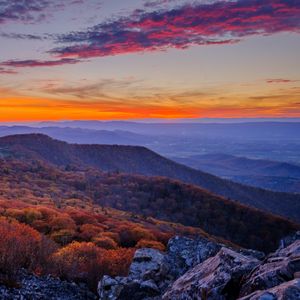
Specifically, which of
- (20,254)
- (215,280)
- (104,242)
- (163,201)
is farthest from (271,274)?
(163,201)

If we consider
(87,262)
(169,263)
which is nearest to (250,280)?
(169,263)

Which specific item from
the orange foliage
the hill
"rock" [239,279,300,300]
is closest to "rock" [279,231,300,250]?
"rock" [239,279,300,300]

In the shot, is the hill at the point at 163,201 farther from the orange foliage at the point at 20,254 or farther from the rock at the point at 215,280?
the rock at the point at 215,280

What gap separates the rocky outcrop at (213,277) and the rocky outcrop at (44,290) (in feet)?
5.49

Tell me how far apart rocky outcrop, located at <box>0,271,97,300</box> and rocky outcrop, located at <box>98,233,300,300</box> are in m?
1.67

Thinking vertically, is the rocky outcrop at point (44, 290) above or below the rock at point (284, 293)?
below

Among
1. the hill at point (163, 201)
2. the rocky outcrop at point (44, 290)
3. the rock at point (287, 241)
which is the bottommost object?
the hill at point (163, 201)

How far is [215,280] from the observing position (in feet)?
39.5

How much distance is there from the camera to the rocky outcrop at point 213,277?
1041 cm

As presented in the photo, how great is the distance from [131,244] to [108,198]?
64.5m

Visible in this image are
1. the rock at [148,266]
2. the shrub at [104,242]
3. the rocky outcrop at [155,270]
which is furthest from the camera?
the shrub at [104,242]

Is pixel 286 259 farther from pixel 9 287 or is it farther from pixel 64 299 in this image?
pixel 9 287

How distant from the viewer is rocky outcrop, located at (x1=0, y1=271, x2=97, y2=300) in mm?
14664

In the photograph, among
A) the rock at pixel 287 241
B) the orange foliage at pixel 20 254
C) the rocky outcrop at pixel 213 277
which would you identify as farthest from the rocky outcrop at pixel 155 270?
the orange foliage at pixel 20 254
